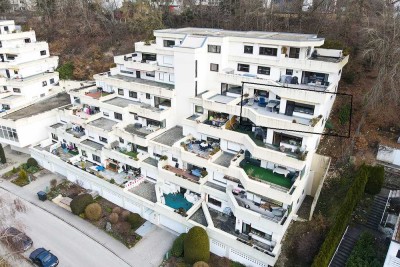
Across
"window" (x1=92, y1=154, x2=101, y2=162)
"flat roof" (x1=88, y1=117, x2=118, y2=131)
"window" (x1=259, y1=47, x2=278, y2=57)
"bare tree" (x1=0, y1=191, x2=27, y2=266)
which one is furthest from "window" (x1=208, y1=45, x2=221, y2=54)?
"bare tree" (x1=0, y1=191, x2=27, y2=266)

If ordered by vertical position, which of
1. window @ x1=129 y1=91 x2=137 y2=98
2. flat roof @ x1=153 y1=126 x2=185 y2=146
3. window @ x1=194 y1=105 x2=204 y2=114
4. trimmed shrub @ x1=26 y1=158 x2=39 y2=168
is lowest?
trimmed shrub @ x1=26 y1=158 x2=39 y2=168

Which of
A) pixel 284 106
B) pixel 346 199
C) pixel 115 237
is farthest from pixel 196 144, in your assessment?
pixel 346 199

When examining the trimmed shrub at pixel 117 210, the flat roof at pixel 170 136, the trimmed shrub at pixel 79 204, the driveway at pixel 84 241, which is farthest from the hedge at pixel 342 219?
the trimmed shrub at pixel 79 204

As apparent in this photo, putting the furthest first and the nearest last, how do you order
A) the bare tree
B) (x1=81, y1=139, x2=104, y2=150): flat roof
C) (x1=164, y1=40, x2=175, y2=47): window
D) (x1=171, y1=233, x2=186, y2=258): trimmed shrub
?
(x1=164, y1=40, x2=175, y2=47): window, (x1=81, y1=139, x2=104, y2=150): flat roof, (x1=171, y1=233, x2=186, y2=258): trimmed shrub, the bare tree

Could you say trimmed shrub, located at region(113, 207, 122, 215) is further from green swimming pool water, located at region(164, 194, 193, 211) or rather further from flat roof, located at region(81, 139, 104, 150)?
flat roof, located at region(81, 139, 104, 150)

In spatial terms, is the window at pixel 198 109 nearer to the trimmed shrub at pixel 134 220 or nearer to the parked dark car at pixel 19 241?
the trimmed shrub at pixel 134 220

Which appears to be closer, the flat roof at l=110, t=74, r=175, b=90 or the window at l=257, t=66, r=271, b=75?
the window at l=257, t=66, r=271, b=75

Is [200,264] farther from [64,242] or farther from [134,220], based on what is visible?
[64,242]
